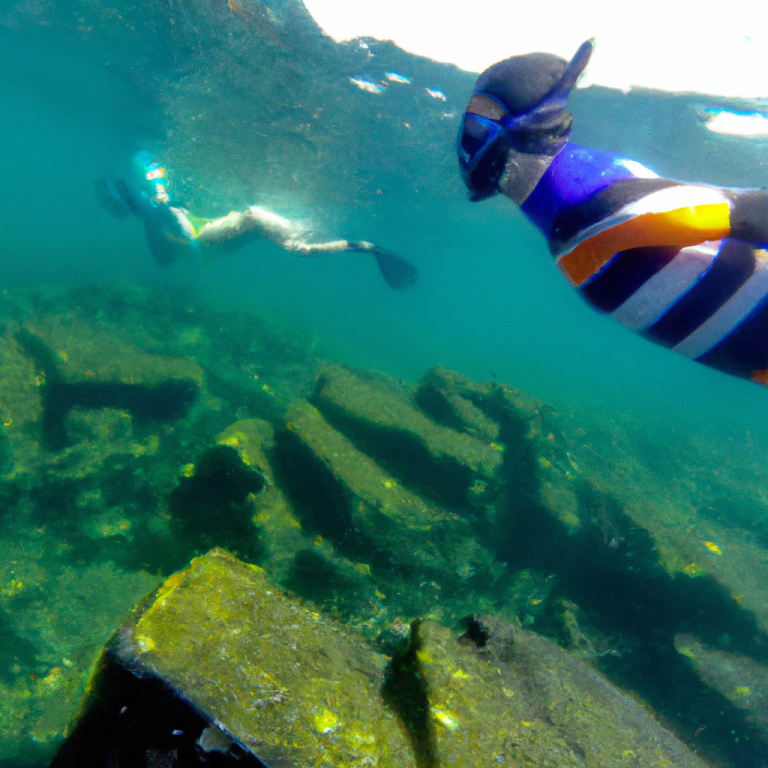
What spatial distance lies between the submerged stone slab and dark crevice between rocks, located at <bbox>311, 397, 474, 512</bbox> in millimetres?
43

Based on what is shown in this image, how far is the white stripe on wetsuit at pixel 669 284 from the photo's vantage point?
2.49 feet

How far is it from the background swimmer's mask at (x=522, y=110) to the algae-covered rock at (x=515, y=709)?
2.62 m

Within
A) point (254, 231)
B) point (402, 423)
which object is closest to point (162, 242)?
point (254, 231)

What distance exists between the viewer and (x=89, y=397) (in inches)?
280

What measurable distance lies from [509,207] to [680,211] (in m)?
24.4

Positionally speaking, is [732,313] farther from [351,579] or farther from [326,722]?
[351,579]

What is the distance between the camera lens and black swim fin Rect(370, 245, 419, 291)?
13.9 meters

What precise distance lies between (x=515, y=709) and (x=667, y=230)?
2970 millimetres

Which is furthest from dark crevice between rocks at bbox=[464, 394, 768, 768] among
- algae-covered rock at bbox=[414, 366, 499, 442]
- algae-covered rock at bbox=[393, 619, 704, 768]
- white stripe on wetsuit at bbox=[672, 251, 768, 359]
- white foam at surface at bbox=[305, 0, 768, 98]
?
white foam at surface at bbox=[305, 0, 768, 98]

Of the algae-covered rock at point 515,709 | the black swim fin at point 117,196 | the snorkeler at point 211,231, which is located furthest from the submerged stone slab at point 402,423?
the black swim fin at point 117,196

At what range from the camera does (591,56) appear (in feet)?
3.26

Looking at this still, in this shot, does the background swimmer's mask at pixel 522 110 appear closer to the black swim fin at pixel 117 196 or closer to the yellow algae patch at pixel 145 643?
the yellow algae patch at pixel 145 643

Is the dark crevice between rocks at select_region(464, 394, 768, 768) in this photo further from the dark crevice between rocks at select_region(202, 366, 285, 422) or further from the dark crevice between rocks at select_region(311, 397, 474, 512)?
the dark crevice between rocks at select_region(202, 366, 285, 422)

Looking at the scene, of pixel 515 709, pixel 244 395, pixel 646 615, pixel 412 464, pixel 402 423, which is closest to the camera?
pixel 515 709
